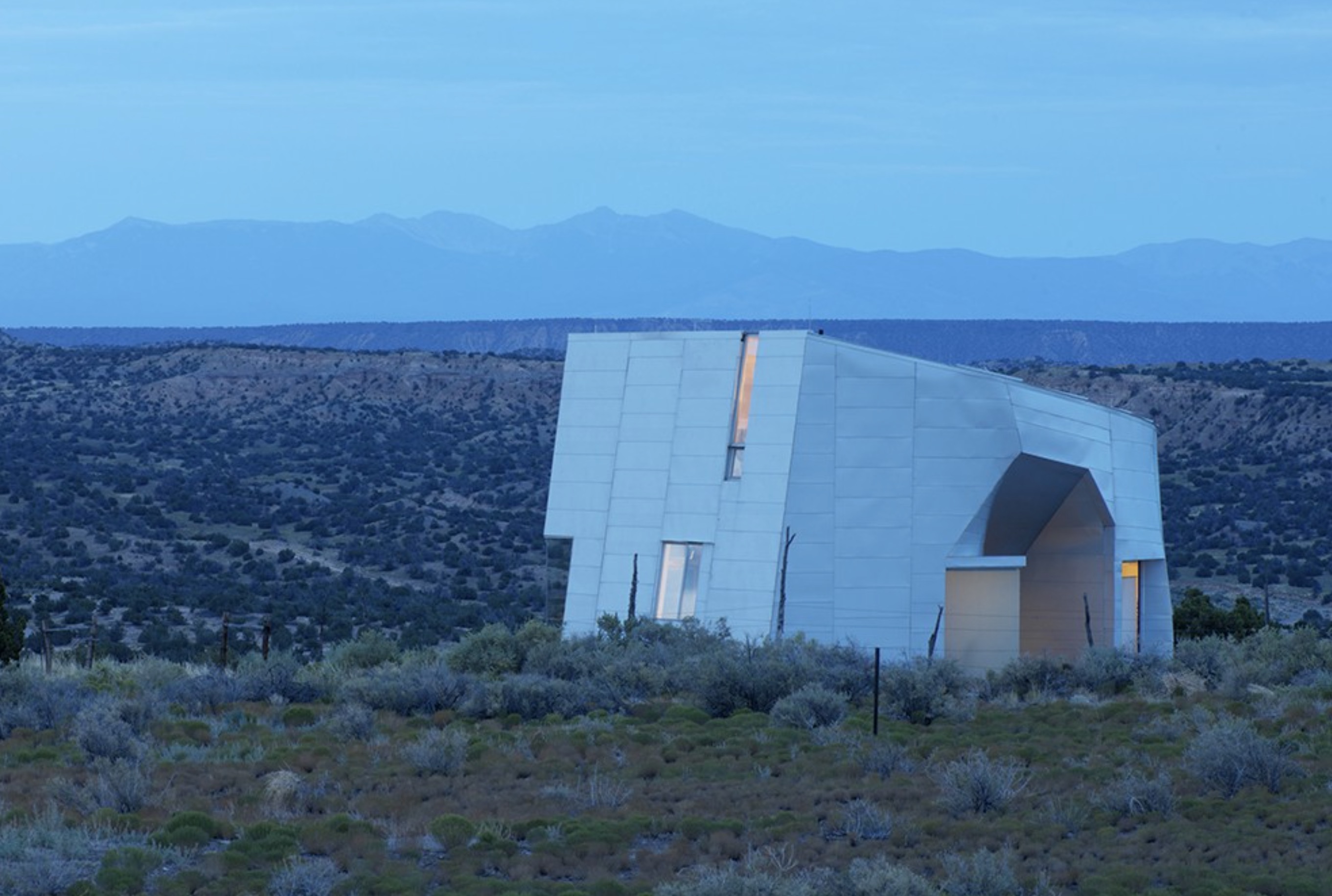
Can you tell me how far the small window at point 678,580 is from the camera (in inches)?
1101

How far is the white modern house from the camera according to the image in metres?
27.2

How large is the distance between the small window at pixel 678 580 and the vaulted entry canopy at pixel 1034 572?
394 cm

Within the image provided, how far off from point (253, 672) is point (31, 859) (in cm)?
1092

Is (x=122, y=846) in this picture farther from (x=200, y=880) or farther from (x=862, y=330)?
(x=862, y=330)

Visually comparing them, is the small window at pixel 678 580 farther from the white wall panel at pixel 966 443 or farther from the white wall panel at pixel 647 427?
Answer: the white wall panel at pixel 966 443

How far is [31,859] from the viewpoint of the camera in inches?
474

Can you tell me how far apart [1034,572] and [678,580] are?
7283 millimetres

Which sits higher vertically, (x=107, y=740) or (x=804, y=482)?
(x=804, y=482)

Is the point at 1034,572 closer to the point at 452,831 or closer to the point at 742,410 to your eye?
the point at 742,410

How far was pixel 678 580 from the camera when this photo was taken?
92.4ft

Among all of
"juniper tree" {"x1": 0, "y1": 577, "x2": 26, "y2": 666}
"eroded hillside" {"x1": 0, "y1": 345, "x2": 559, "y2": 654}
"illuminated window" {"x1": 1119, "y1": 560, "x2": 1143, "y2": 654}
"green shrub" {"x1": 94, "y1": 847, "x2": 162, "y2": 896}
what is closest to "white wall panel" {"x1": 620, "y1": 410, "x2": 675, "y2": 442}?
"illuminated window" {"x1": 1119, "y1": 560, "x2": 1143, "y2": 654}

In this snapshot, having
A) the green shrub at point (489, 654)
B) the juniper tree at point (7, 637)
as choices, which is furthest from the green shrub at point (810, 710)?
the juniper tree at point (7, 637)

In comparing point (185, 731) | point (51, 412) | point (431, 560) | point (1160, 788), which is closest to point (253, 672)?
point (185, 731)

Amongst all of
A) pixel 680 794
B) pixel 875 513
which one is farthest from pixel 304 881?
pixel 875 513
